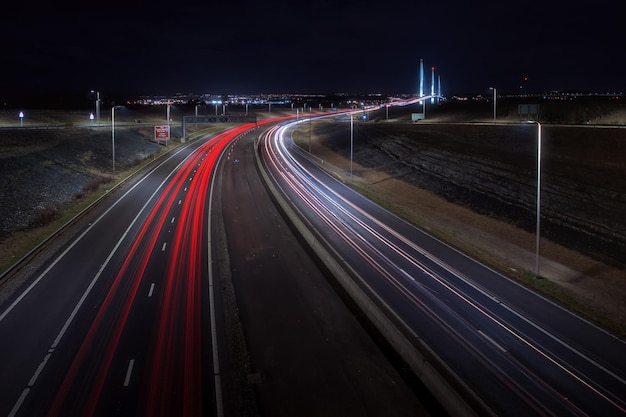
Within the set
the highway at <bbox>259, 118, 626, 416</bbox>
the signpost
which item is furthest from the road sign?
the highway at <bbox>259, 118, 626, 416</bbox>

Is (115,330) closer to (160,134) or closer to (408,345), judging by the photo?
(408,345)

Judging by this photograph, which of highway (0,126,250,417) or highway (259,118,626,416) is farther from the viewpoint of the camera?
highway (259,118,626,416)

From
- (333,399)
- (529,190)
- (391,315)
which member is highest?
(529,190)

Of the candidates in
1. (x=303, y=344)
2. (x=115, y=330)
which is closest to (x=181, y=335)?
(x=115, y=330)

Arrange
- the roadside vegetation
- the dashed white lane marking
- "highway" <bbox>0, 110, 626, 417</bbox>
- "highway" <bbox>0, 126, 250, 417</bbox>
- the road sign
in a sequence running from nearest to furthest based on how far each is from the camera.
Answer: "highway" <bbox>0, 126, 250, 417</bbox> → "highway" <bbox>0, 110, 626, 417</bbox> → the dashed white lane marking → the roadside vegetation → the road sign

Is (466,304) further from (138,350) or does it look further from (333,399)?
(138,350)

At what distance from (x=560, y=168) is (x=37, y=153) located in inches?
2341

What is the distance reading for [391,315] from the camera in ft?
66.3

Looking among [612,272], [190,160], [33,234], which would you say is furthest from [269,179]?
[612,272]

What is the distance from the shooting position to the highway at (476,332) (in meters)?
15.5

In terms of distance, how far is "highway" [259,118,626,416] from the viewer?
15453 mm

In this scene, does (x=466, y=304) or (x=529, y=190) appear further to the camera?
(x=529, y=190)

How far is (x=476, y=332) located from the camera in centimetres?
1988

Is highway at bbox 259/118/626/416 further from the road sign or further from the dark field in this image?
the road sign
